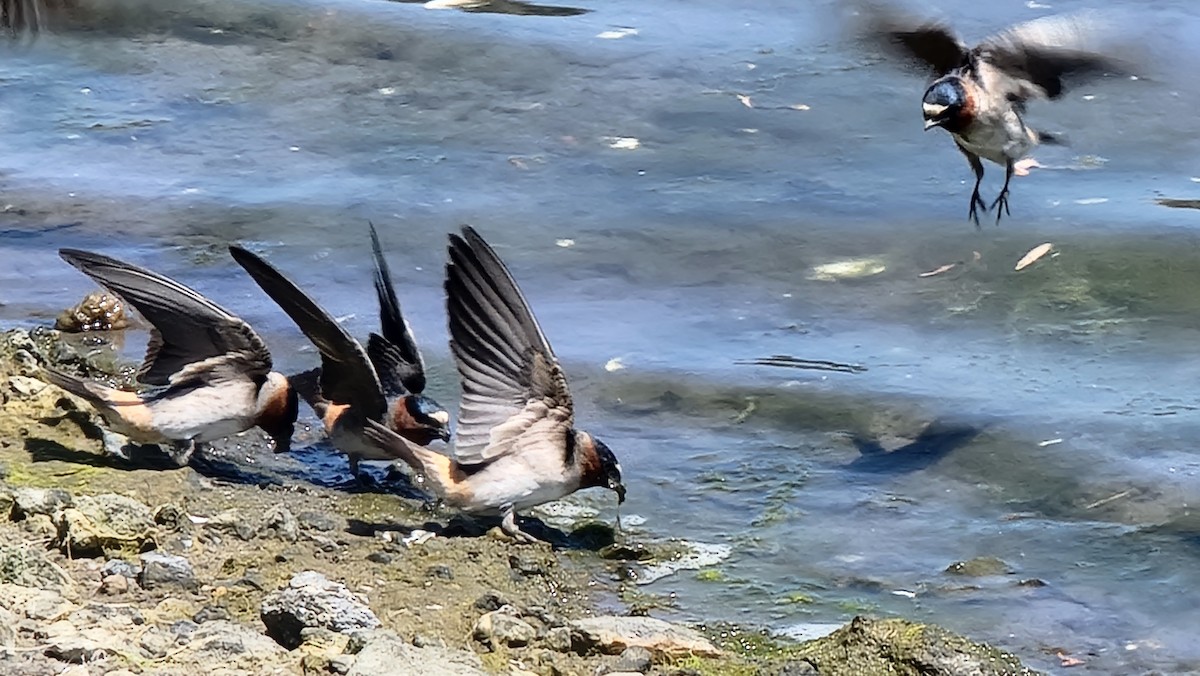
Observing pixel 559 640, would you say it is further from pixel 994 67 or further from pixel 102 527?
pixel 994 67

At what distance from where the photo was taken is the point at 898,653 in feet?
17.6

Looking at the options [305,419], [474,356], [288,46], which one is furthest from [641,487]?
[288,46]

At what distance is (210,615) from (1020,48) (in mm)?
4709

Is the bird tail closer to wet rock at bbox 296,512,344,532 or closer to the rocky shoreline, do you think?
the rocky shoreline

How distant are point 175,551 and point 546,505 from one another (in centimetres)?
151

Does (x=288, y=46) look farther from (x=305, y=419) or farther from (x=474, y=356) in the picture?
(x=474, y=356)

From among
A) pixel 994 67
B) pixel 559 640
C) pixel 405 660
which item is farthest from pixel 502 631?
pixel 994 67

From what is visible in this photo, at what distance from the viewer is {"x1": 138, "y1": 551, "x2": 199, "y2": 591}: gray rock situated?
5.68 meters

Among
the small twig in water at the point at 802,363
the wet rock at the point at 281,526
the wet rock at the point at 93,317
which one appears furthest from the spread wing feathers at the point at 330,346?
the small twig in water at the point at 802,363

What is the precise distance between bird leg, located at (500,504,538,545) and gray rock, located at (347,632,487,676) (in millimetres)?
1388

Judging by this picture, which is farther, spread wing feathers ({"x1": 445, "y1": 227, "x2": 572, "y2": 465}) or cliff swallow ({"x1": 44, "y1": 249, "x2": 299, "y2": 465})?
cliff swallow ({"x1": 44, "y1": 249, "x2": 299, "y2": 465})

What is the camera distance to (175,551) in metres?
6.13

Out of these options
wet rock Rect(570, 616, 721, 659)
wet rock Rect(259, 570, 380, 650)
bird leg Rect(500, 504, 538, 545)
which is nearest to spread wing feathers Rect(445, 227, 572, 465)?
bird leg Rect(500, 504, 538, 545)

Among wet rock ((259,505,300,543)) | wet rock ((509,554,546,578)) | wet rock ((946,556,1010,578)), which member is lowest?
wet rock ((946,556,1010,578))
